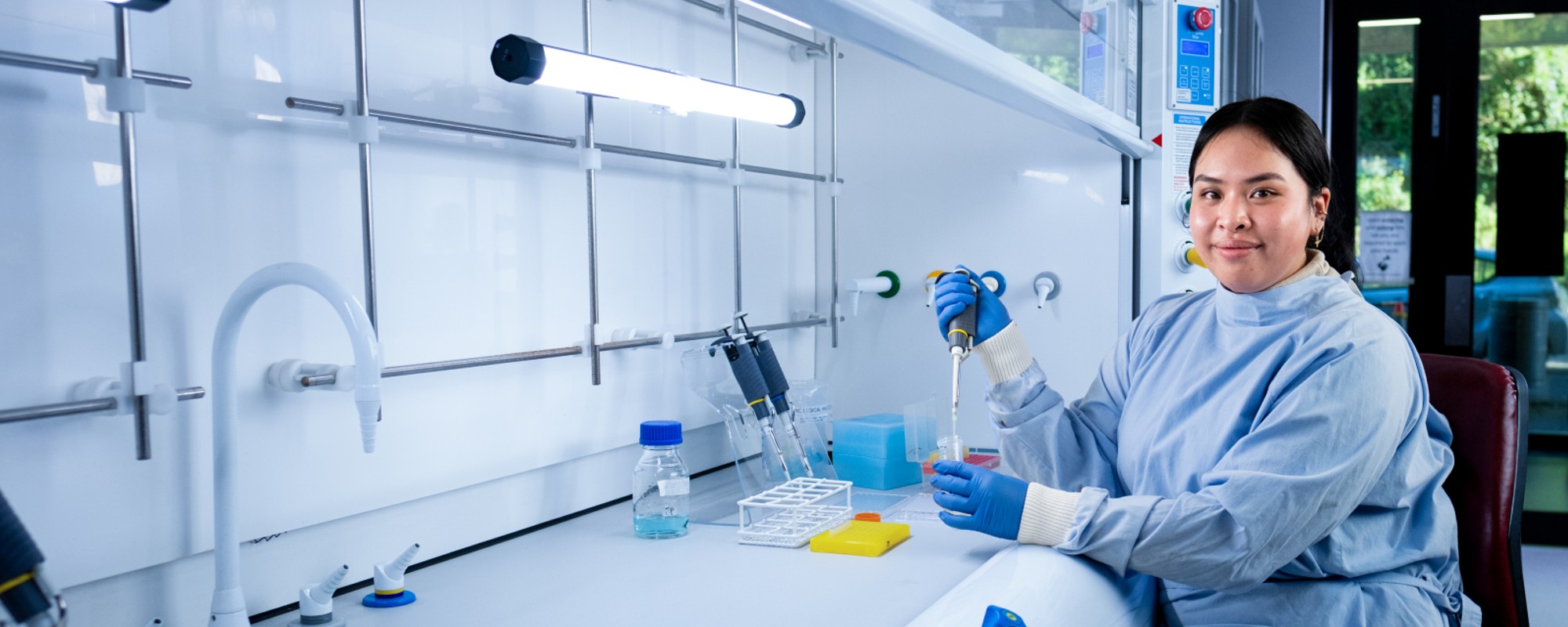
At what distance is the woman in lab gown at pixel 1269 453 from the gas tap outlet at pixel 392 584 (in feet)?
2.28

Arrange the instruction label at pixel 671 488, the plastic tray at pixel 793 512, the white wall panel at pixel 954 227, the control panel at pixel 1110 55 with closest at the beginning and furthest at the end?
the plastic tray at pixel 793 512 → the instruction label at pixel 671 488 → the control panel at pixel 1110 55 → the white wall panel at pixel 954 227

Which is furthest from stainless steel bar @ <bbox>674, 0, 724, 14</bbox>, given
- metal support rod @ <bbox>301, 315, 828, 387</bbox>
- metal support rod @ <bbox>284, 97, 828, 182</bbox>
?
metal support rod @ <bbox>301, 315, 828, 387</bbox>

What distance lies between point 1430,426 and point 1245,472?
0.41 m

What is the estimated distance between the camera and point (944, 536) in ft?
5.27

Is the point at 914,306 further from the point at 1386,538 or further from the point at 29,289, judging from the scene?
the point at 29,289

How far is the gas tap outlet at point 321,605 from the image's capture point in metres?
1.22

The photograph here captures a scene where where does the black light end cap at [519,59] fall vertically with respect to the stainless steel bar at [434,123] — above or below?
above

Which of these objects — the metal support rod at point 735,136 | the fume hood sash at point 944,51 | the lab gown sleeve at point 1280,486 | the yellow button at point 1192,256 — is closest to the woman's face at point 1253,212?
the lab gown sleeve at point 1280,486

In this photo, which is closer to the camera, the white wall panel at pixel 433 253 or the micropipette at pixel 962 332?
the white wall panel at pixel 433 253

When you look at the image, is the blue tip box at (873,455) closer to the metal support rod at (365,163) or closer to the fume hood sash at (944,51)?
the fume hood sash at (944,51)

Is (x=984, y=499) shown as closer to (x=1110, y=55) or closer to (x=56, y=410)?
(x=1110, y=55)

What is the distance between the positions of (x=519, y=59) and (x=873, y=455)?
106 centimetres

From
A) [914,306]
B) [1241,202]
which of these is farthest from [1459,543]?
[914,306]

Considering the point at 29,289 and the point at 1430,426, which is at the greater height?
the point at 29,289
